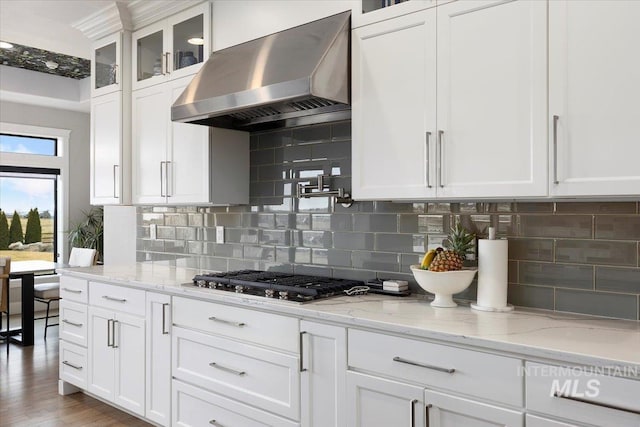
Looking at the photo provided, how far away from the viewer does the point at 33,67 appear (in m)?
6.02

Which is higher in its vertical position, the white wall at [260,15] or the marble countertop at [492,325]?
the white wall at [260,15]

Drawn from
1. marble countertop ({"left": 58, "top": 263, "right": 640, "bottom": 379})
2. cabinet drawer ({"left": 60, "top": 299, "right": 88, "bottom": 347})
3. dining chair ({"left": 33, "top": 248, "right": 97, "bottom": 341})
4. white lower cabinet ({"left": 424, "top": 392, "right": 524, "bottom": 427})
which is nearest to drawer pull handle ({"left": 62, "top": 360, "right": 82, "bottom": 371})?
cabinet drawer ({"left": 60, "top": 299, "right": 88, "bottom": 347})

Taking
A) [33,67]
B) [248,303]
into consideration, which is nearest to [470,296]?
[248,303]

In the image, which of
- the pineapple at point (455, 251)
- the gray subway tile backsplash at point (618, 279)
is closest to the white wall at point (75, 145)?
the pineapple at point (455, 251)

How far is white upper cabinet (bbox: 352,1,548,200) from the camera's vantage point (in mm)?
1886

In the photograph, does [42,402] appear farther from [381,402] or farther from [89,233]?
[89,233]

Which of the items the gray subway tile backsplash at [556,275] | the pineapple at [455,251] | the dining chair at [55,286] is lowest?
the dining chair at [55,286]

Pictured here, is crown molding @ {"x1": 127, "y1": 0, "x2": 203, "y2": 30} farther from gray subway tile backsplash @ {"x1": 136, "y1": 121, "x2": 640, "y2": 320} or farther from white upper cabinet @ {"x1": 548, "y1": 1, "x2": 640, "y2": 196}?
white upper cabinet @ {"x1": 548, "y1": 1, "x2": 640, "y2": 196}

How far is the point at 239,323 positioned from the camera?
2475mm

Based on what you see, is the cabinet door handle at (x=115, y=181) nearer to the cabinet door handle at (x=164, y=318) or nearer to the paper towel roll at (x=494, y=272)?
the cabinet door handle at (x=164, y=318)

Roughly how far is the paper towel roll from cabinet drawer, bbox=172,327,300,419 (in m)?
0.86

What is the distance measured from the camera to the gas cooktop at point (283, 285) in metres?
2.39

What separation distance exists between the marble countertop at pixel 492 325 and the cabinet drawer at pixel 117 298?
56cm

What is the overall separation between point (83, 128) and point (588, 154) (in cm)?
695
